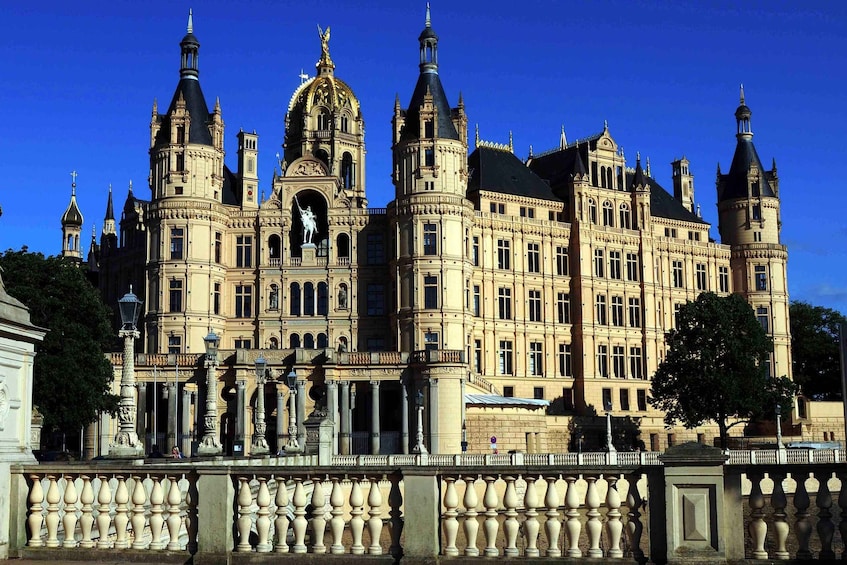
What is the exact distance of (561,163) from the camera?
85750mm

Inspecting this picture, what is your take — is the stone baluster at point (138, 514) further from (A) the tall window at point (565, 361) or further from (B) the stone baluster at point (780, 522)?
(A) the tall window at point (565, 361)

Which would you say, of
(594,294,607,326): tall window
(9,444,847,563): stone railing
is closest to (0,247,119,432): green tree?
(594,294,607,326): tall window

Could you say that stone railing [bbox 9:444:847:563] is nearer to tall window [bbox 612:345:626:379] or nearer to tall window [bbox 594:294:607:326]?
tall window [bbox 594:294:607:326]

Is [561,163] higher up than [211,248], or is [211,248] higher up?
[561,163]

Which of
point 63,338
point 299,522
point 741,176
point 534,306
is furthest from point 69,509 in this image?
point 741,176

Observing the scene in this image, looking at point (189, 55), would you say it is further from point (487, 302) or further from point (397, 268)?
point (487, 302)

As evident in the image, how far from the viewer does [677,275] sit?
8606 centimetres

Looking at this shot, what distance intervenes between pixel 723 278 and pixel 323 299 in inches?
1362

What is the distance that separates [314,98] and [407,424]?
36.9 metres

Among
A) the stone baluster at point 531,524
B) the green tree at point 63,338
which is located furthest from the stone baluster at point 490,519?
the green tree at point 63,338

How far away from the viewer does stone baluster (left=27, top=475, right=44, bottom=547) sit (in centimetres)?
1301

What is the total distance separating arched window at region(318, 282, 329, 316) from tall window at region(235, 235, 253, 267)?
528 cm

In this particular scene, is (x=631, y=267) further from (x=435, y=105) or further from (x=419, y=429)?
(x=419, y=429)

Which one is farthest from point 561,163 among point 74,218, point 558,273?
point 74,218
